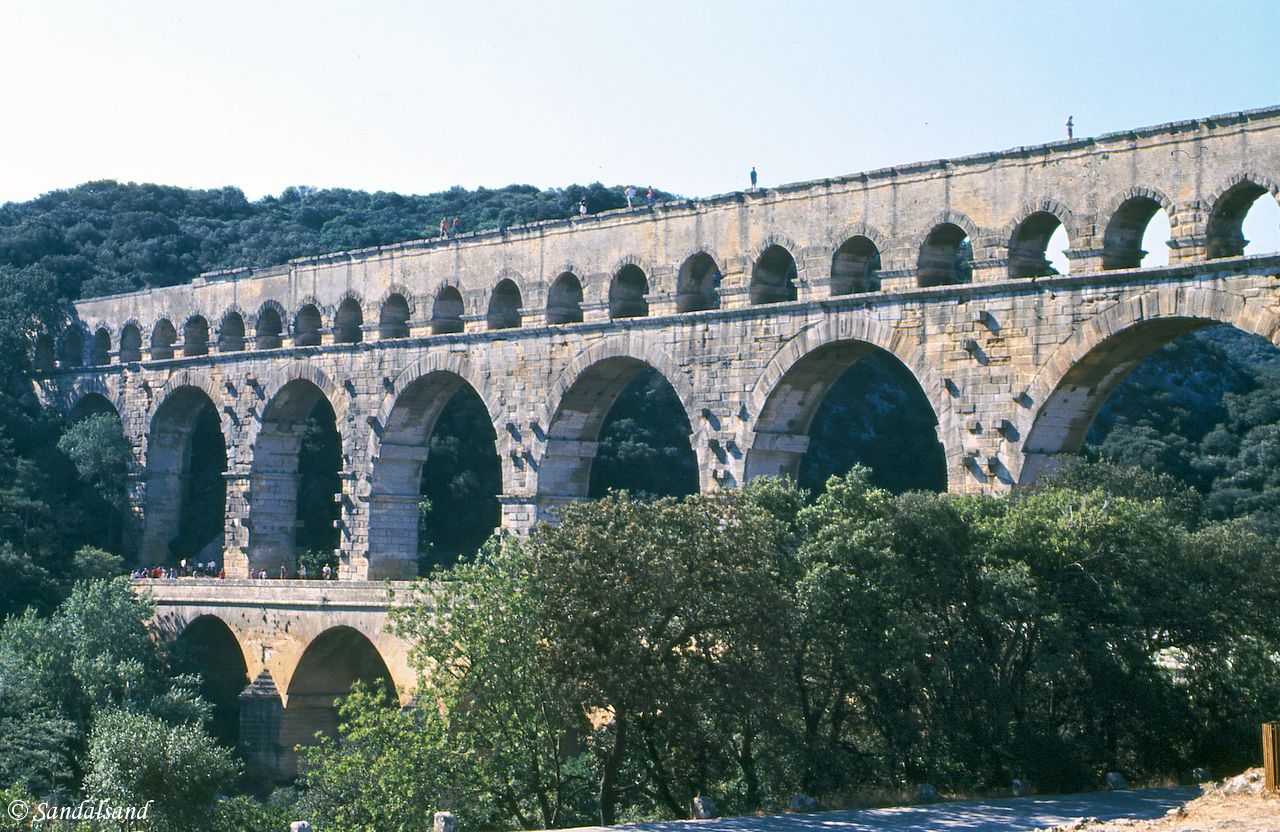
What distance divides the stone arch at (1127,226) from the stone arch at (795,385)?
164 inches

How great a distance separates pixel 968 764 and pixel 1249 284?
7946 millimetres

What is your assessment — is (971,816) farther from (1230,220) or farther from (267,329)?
(267,329)

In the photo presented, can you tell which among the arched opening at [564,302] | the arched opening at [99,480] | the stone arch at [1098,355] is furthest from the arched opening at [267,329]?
the stone arch at [1098,355]

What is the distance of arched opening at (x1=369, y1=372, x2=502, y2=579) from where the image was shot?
3884 centimetres

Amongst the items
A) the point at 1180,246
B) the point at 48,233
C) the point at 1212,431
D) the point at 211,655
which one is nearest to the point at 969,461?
the point at 1180,246

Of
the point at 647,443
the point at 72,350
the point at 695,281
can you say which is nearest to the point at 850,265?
the point at 695,281

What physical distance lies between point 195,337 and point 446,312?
453 inches

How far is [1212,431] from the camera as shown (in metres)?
51.2

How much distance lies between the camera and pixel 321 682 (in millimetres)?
37062

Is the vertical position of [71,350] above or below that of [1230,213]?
above

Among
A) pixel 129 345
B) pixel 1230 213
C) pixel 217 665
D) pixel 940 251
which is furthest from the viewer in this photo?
pixel 129 345

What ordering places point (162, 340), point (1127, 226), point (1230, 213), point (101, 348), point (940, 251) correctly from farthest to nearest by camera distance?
point (101, 348)
point (162, 340)
point (940, 251)
point (1127, 226)
point (1230, 213)

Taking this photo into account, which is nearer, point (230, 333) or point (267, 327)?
point (267, 327)

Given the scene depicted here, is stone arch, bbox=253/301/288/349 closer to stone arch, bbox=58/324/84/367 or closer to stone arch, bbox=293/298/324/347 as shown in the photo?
stone arch, bbox=293/298/324/347
